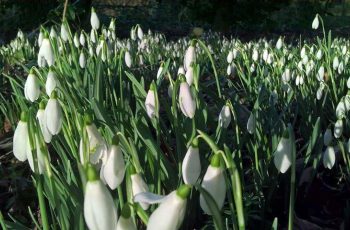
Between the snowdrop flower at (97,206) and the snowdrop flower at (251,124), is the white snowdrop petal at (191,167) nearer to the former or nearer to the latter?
the snowdrop flower at (97,206)

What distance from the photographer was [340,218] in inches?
66.9

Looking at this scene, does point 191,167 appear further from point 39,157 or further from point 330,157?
point 330,157

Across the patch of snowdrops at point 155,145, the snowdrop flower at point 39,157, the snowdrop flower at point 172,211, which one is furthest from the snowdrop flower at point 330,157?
the snowdrop flower at point 172,211

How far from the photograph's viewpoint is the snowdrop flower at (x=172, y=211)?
0.71m

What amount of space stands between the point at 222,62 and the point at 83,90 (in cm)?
168

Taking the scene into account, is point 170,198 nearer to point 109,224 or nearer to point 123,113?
point 109,224

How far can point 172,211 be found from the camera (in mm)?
708

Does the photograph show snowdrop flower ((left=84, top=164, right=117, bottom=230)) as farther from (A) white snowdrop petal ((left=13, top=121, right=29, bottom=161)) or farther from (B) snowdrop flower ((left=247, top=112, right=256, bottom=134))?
(B) snowdrop flower ((left=247, top=112, right=256, bottom=134))

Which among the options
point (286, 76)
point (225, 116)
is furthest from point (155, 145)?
point (286, 76)

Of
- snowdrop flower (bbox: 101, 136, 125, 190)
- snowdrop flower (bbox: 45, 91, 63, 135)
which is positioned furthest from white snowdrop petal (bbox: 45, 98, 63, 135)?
snowdrop flower (bbox: 101, 136, 125, 190)

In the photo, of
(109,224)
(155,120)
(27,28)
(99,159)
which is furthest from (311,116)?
(27,28)

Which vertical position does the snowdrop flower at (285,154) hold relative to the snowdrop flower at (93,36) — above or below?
above

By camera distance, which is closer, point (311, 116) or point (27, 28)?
point (311, 116)

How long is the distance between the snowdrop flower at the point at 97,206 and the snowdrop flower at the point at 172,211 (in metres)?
0.08
